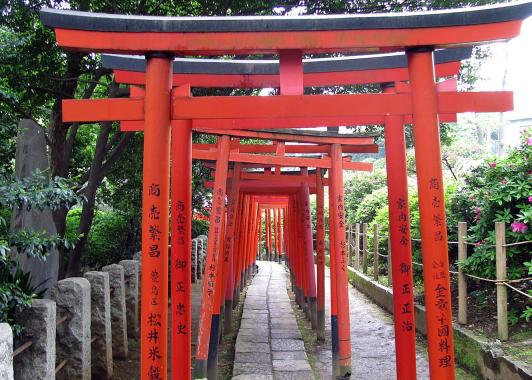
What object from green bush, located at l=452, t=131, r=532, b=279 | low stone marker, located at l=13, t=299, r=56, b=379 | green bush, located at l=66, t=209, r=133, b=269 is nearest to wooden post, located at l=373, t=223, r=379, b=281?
green bush, located at l=452, t=131, r=532, b=279

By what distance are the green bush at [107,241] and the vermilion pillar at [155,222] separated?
8.62 metres

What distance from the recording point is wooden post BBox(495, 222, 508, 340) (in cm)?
595

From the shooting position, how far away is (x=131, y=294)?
799cm

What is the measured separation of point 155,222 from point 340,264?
3.60 metres

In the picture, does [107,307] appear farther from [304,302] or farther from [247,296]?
[247,296]

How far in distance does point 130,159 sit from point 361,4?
18.9ft

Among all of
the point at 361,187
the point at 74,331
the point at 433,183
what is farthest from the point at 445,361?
the point at 361,187

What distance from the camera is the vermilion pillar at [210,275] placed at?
20.8ft

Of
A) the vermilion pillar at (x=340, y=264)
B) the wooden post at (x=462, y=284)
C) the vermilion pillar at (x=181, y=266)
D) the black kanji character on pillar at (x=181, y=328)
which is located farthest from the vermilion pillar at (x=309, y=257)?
the black kanji character on pillar at (x=181, y=328)

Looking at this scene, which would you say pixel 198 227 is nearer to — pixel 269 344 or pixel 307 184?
pixel 307 184

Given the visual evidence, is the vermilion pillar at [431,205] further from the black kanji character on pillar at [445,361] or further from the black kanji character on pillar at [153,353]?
the black kanji character on pillar at [153,353]

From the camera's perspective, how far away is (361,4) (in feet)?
32.0

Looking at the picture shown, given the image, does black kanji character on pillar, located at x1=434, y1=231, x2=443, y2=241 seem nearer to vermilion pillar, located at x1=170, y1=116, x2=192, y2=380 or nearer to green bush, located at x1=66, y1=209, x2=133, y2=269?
vermilion pillar, located at x1=170, y1=116, x2=192, y2=380

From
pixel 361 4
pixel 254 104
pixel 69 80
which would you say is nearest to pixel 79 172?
pixel 69 80
